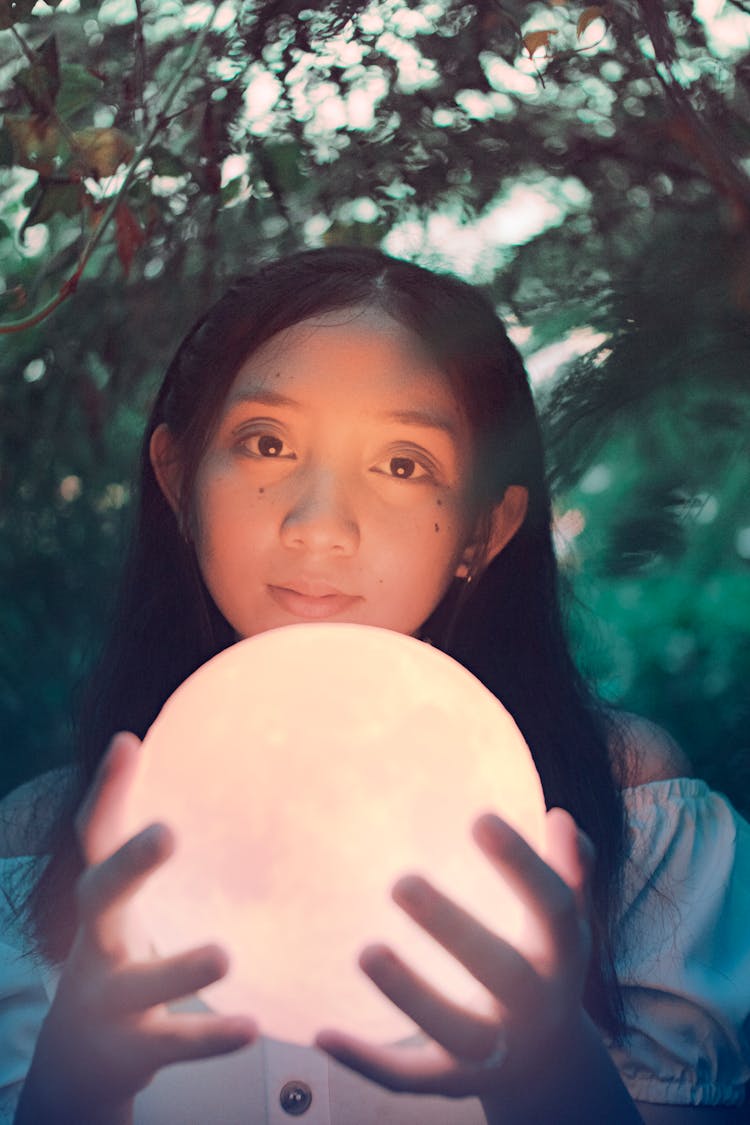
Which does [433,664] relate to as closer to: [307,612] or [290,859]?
[290,859]

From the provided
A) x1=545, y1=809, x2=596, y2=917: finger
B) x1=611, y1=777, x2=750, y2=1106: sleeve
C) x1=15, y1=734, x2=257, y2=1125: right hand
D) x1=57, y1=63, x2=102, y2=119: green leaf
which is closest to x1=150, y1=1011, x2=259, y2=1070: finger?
x1=15, y1=734, x2=257, y2=1125: right hand

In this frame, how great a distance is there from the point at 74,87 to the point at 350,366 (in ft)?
2.28

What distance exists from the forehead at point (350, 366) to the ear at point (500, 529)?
0.25 meters

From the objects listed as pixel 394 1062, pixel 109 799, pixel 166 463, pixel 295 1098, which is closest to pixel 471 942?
pixel 394 1062

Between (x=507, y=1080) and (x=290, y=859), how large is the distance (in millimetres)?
409

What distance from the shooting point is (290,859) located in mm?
1071

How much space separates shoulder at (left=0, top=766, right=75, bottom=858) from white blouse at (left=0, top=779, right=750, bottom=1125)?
0.24m

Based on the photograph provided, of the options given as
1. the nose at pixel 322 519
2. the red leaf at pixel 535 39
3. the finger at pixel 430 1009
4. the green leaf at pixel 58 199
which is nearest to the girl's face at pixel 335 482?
the nose at pixel 322 519

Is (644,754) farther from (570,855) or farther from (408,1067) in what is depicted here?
(408,1067)

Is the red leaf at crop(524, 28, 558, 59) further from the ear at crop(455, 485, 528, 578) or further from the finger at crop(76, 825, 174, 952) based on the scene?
the finger at crop(76, 825, 174, 952)

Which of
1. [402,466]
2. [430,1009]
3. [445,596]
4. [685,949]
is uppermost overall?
[402,466]

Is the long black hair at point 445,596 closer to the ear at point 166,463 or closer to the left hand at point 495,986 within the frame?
the ear at point 166,463

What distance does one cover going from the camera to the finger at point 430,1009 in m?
1.08

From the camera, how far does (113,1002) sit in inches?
47.4
